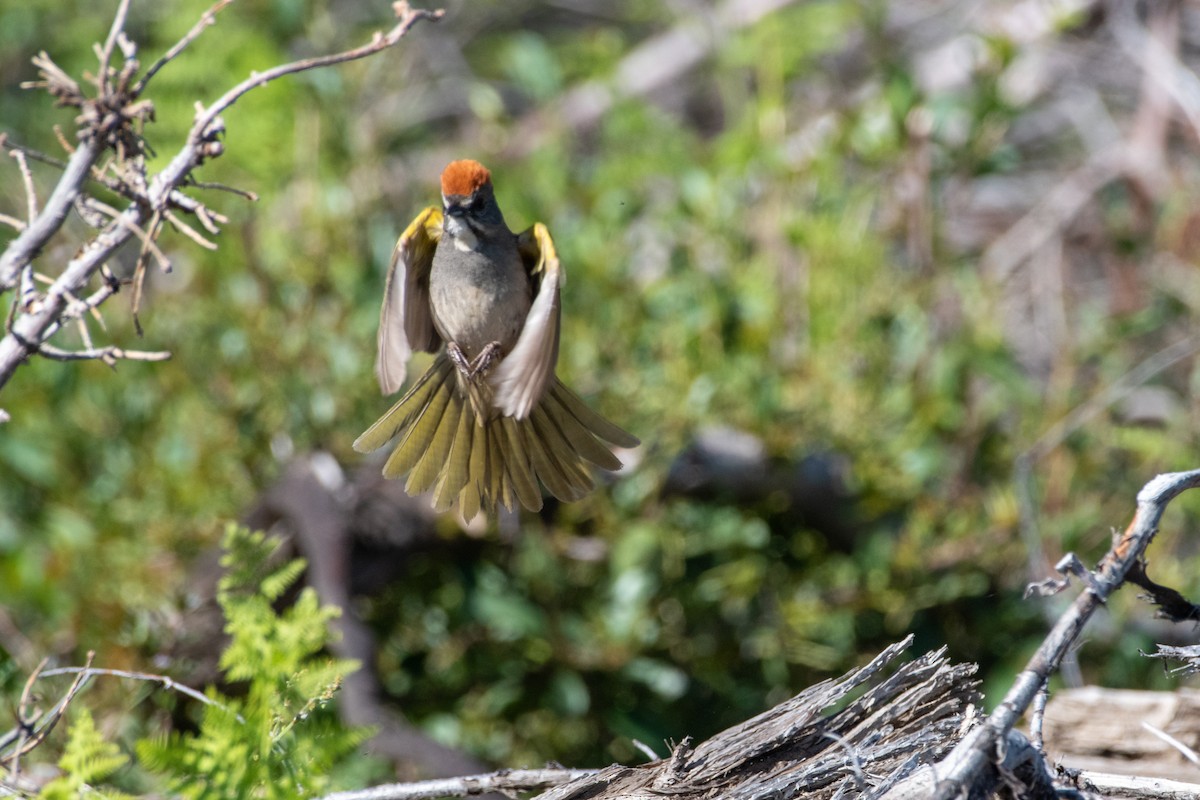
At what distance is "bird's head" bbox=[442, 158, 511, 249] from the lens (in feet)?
8.12

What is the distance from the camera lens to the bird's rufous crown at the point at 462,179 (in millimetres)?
2465

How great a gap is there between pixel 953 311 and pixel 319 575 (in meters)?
2.30

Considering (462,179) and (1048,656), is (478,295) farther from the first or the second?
(1048,656)

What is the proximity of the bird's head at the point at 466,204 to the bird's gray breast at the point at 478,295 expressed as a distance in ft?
0.09

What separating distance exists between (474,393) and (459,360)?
7 centimetres

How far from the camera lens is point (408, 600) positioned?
4.00 metres

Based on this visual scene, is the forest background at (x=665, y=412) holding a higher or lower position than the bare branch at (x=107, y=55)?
lower

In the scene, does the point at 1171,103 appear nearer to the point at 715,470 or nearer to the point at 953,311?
the point at 953,311

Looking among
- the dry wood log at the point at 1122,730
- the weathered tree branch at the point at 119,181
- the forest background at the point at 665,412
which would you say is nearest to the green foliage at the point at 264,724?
the weathered tree branch at the point at 119,181

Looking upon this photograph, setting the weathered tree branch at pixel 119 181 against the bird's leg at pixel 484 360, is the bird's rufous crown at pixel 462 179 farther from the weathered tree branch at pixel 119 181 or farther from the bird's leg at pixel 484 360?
the weathered tree branch at pixel 119 181

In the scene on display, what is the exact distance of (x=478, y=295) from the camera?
2.52m

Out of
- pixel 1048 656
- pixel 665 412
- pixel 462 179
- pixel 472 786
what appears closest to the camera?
pixel 1048 656

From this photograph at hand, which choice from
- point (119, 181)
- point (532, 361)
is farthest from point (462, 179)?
point (119, 181)

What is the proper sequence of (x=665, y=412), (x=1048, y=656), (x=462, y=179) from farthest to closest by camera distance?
(x=665, y=412) < (x=462, y=179) < (x=1048, y=656)
